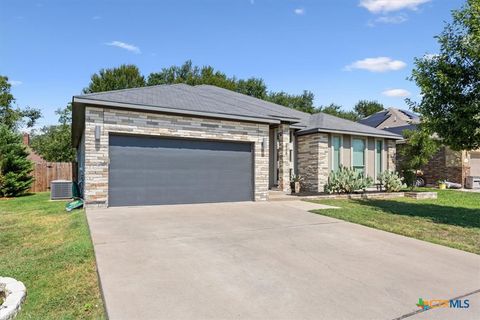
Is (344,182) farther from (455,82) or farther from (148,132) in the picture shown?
(148,132)

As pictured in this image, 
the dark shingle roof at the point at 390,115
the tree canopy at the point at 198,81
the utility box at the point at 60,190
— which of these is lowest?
the utility box at the point at 60,190

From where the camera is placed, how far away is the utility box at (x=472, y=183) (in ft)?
68.0

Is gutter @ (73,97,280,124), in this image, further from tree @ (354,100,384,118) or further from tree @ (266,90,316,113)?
tree @ (354,100,384,118)

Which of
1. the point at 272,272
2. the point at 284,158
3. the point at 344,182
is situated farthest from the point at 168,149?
the point at 344,182

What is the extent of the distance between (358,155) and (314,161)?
9.14 feet

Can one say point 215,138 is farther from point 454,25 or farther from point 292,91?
point 292,91

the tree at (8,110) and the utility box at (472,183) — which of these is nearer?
the utility box at (472,183)

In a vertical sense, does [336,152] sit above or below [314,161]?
above

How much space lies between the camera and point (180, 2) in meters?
11.7

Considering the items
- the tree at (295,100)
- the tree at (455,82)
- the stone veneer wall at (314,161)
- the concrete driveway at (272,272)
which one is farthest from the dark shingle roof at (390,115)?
the concrete driveway at (272,272)

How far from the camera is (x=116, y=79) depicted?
3131cm

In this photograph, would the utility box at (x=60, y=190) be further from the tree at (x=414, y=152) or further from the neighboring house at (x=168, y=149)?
the tree at (x=414, y=152)

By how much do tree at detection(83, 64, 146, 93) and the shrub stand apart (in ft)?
87.1

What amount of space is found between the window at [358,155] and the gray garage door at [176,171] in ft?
20.7
